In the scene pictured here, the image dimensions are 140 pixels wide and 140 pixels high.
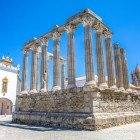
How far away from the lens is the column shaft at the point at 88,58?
14.2 metres

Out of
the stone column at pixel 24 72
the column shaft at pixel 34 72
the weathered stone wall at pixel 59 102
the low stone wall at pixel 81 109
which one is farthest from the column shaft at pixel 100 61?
the stone column at pixel 24 72

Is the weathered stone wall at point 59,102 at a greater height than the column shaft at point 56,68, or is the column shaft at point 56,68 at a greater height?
the column shaft at point 56,68

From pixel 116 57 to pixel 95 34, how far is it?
4.31m

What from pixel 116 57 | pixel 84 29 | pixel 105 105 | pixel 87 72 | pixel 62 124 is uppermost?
pixel 84 29

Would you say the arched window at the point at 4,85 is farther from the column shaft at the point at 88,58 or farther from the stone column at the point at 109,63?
the column shaft at the point at 88,58

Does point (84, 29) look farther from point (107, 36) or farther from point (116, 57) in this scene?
point (116, 57)

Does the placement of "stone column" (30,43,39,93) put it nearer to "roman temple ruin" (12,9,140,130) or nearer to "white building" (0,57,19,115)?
"roman temple ruin" (12,9,140,130)

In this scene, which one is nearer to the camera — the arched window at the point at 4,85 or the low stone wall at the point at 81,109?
the low stone wall at the point at 81,109

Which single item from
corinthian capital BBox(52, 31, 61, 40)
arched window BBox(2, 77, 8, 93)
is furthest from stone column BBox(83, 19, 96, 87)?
arched window BBox(2, 77, 8, 93)

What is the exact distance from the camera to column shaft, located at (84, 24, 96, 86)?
14245 millimetres

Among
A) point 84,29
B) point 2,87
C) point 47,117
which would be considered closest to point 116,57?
point 84,29

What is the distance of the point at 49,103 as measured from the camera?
53.7 ft

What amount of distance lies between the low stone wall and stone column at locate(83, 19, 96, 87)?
93cm

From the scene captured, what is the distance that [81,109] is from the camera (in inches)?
534
